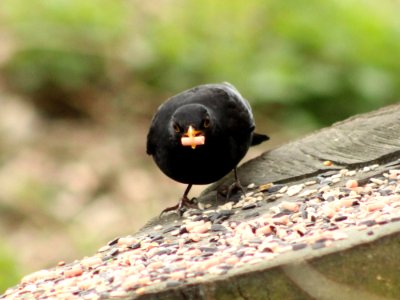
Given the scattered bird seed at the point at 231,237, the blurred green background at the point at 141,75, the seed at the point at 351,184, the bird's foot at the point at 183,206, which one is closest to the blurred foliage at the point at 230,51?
the blurred green background at the point at 141,75

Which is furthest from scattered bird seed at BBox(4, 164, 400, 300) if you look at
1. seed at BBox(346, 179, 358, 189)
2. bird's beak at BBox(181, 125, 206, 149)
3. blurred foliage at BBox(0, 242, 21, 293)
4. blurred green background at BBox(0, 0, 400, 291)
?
blurred green background at BBox(0, 0, 400, 291)

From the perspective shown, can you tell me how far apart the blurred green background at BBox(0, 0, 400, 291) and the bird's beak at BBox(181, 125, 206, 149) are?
2.54 meters

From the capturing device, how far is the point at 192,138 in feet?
11.8

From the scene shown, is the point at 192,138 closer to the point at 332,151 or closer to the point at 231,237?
the point at 332,151

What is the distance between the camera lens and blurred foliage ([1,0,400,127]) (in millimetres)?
6523

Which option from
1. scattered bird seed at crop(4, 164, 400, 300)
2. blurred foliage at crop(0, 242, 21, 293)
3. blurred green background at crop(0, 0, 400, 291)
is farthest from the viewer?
blurred green background at crop(0, 0, 400, 291)

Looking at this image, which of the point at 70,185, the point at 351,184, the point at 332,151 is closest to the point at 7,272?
the point at 70,185

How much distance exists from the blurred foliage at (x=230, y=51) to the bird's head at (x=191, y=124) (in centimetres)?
279

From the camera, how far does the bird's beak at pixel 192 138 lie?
11.8ft

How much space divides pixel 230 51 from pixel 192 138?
10.4ft

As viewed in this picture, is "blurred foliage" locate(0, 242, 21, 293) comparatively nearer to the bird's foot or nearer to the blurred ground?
the blurred ground

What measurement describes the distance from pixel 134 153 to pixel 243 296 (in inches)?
168

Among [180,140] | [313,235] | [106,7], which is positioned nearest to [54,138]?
[106,7]

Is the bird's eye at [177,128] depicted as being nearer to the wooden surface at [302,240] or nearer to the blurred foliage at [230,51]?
the wooden surface at [302,240]
